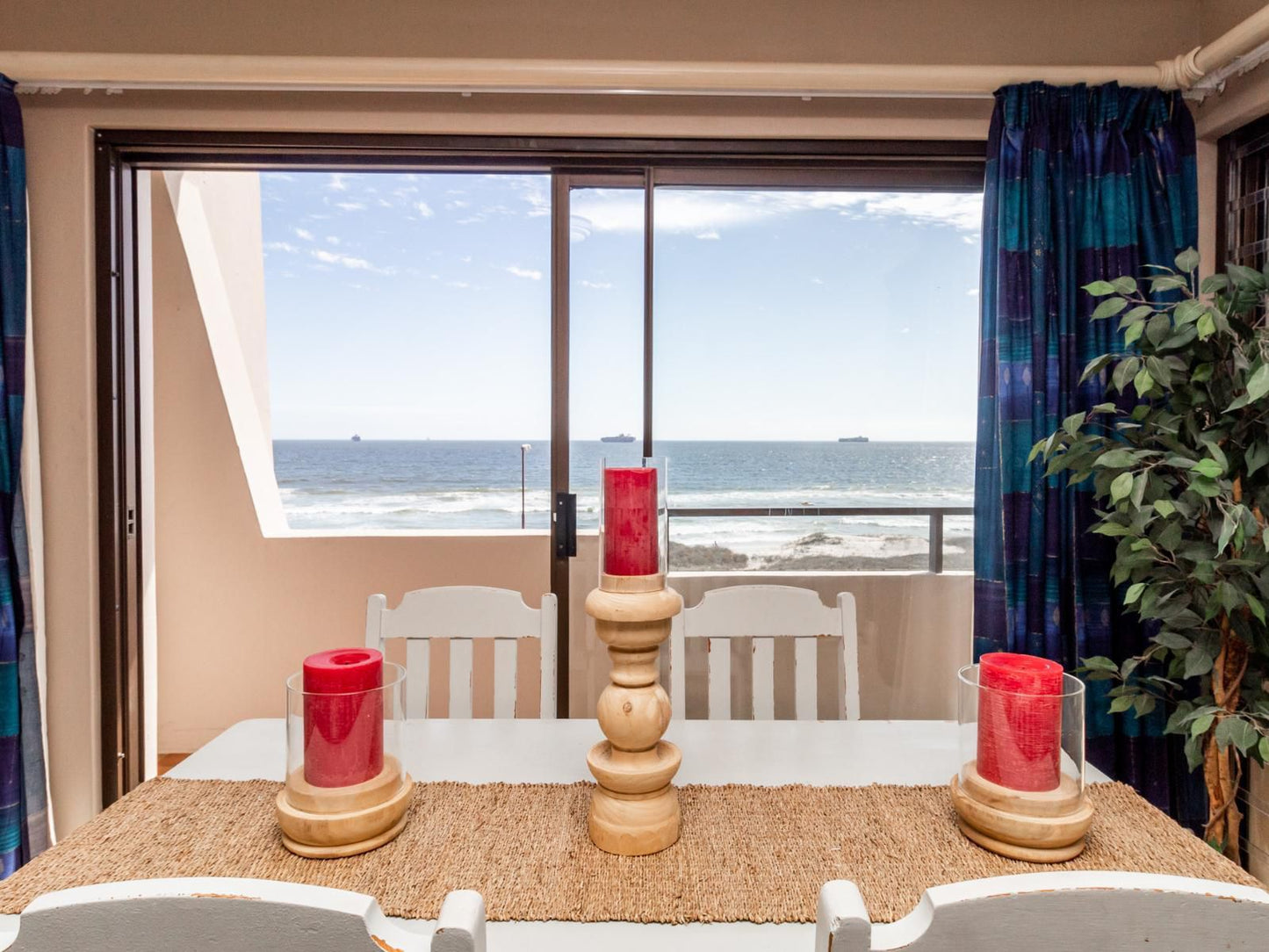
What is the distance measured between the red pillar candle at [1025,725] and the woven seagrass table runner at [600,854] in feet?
0.34

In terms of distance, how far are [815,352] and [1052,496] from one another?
82 centimetres

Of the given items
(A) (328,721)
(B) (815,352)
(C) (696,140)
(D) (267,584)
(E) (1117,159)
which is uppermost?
(C) (696,140)

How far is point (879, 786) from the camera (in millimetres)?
1139

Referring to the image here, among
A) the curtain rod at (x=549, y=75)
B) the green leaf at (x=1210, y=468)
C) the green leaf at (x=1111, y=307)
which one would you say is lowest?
the green leaf at (x=1210, y=468)

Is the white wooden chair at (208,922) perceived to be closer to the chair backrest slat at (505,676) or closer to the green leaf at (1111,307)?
the chair backrest slat at (505,676)

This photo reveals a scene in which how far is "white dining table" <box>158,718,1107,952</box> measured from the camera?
3.87 ft

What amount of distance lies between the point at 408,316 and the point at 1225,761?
454 inches

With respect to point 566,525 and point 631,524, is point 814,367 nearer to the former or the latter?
point 566,525

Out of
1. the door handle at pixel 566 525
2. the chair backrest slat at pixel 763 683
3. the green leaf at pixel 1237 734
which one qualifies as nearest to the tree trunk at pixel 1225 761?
the green leaf at pixel 1237 734

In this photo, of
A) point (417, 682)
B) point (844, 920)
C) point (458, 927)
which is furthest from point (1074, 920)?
point (417, 682)

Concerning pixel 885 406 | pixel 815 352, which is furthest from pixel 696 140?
pixel 885 406

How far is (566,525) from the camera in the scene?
2322 millimetres

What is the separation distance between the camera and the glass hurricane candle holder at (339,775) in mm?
913

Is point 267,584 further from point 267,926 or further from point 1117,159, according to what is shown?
point 1117,159
